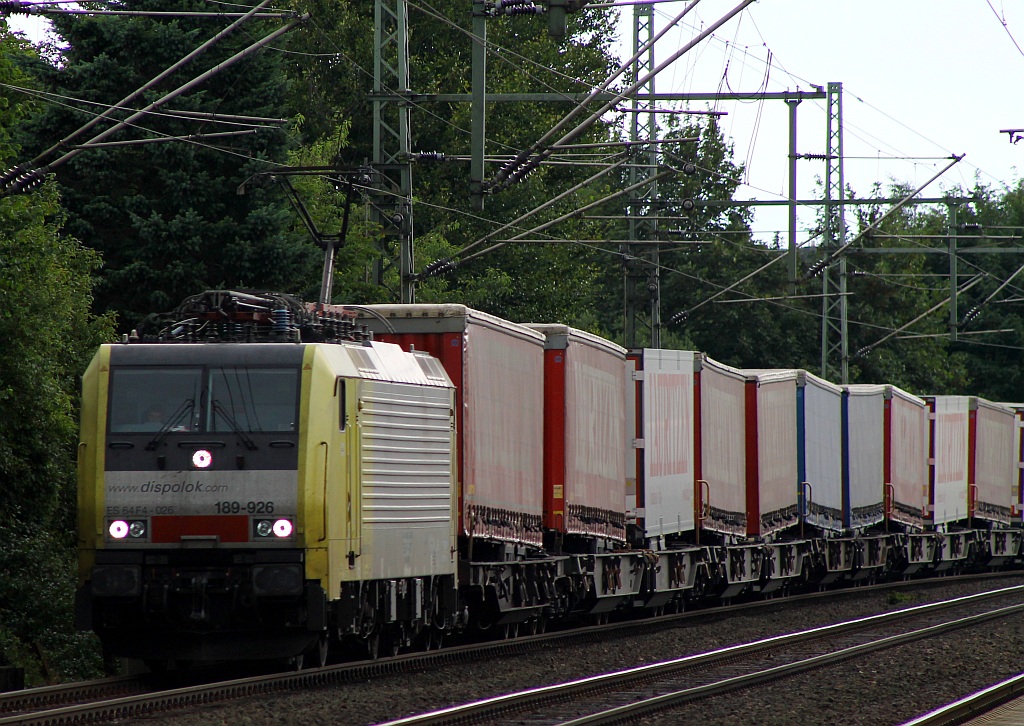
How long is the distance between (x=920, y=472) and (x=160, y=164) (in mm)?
15735

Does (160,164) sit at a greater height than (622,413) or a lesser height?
greater

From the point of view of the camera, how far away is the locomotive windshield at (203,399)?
14352 millimetres

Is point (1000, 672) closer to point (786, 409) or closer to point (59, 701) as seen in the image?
point (59, 701)

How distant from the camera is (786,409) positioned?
28.4 meters

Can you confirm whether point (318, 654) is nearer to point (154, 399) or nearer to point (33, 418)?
point (154, 399)

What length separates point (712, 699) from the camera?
47.1 feet

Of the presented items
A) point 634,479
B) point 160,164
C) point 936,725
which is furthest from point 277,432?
point 160,164

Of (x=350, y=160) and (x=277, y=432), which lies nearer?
(x=277, y=432)

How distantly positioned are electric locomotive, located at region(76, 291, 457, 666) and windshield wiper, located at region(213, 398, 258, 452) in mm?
11

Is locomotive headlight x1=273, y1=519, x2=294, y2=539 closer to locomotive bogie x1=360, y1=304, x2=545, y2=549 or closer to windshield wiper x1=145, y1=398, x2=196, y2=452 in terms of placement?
windshield wiper x1=145, y1=398, x2=196, y2=452

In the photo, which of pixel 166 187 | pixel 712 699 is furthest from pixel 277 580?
pixel 166 187

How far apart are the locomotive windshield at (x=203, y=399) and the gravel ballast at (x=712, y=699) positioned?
2217 mm

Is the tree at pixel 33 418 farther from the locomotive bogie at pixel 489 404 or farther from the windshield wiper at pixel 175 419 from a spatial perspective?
the windshield wiper at pixel 175 419

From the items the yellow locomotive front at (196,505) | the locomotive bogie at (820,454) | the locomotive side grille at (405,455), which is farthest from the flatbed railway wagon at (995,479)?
the yellow locomotive front at (196,505)
